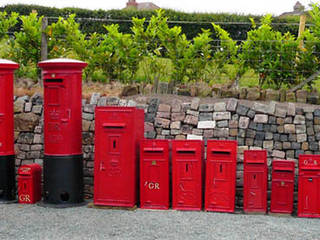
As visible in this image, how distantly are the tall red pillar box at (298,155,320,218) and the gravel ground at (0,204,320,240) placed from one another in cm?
18

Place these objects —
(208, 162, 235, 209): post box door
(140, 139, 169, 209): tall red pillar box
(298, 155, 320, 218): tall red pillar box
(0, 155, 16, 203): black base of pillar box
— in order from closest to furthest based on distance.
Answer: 1. (298, 155, 320, 218): tall red pillar box
2. (208, 162, 235, 209): post box door
3. (140, 139, 169, 209): tall red pillar box
4. (0, 155, 16, 203): black base of pillar box

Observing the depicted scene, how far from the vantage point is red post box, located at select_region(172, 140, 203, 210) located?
23.6ft

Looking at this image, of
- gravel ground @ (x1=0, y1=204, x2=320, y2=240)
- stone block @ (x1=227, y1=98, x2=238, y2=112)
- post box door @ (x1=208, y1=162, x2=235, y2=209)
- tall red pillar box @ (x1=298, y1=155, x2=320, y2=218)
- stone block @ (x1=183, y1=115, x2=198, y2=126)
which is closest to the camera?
gravel ground @ (x1=0, y1=204, x2=320, y2=240)

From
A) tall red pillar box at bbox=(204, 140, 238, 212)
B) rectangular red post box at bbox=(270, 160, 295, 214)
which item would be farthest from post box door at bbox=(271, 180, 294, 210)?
tall red pillar box at bbox=(204, 140, 238, 212)

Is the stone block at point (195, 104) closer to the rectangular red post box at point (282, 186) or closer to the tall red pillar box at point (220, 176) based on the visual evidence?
the tall red pillar box at point (220, 176)

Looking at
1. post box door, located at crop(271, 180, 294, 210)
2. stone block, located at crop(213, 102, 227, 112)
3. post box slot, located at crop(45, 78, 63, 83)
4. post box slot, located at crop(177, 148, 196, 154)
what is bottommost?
post box door, located at crop(271, 180, 294, 210)

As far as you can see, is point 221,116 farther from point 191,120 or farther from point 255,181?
point 255,181

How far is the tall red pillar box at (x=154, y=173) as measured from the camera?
725 centimetres

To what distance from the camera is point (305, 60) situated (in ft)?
30.8

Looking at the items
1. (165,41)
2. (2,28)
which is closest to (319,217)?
(165,41)

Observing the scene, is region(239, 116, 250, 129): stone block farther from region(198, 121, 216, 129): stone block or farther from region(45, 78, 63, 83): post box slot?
region(45, 78, 63, 83): post box slot

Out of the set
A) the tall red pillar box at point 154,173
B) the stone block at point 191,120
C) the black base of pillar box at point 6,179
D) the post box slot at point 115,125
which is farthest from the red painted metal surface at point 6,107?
the stone block at point 191,120

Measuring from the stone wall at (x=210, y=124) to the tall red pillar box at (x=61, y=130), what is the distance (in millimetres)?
1001

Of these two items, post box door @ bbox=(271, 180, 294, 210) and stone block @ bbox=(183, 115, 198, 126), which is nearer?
post box door @ bbox=(271, 180, 294, 210)
